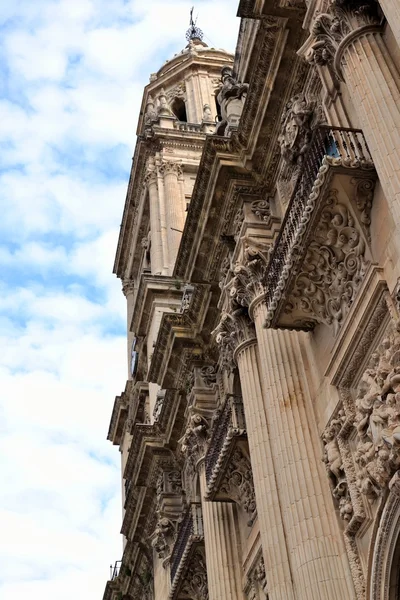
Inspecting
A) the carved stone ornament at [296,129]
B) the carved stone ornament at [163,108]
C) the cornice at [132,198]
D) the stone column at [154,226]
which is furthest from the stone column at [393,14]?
the carved stone ornament at [163,108]

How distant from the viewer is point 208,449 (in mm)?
16922

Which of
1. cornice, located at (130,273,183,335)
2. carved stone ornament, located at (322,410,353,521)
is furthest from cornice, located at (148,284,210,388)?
carved stone ornament, located at (322,410,353,521)

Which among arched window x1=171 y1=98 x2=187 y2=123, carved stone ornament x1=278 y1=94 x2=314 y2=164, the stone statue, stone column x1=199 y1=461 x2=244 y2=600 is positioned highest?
arched window x1=171 y1=98 x2=187 y2=123

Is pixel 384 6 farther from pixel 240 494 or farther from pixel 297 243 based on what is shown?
pixel 240 494

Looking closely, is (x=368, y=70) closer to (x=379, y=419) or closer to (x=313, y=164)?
(x=313, y=164)

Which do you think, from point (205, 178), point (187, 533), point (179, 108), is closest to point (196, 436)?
point (187, 533)

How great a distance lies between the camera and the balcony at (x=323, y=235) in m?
11.1

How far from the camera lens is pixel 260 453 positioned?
13383 millimetres

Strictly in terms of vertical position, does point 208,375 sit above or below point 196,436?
above

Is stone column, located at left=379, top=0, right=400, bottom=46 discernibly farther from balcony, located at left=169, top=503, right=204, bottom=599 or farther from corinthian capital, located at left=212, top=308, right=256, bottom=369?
balcony, located at left=169, top=503, right=204, bottom=599

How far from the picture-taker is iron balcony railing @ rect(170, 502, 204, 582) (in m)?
18.3

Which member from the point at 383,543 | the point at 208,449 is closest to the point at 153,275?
the point at 208,449

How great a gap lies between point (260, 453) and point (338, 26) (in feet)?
21.2

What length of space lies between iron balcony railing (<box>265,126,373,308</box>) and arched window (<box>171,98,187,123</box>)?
26.7m
